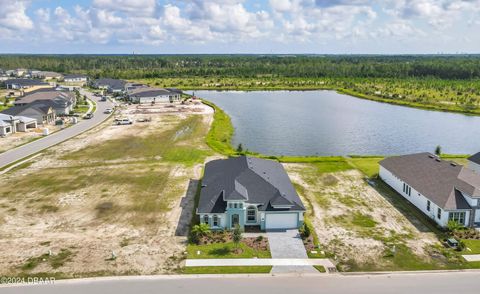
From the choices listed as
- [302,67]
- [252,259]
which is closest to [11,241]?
[252,259]

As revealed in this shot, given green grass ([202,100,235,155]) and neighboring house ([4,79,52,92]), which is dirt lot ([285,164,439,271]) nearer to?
green grass ([202,100,235,155])

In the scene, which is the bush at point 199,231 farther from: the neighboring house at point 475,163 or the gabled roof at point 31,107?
the gabled roof at point 31,107

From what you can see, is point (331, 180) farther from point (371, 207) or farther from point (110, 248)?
point (110, 248)

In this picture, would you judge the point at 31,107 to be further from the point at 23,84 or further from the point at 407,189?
the point at 407,189

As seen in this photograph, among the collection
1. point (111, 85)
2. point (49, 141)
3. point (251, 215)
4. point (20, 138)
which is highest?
point (111, 85)

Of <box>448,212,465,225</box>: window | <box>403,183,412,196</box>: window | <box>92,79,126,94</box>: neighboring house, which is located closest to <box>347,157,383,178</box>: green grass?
<box>403,183,412,196</box>: window

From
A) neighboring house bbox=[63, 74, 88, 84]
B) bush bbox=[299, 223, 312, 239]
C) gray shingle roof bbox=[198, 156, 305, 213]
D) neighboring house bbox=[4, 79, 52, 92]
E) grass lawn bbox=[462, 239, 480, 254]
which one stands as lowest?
grass lawn bbox=[462, 239, 480, 254]

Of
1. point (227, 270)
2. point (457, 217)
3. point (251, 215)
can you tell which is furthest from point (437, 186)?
point (227, 270)
